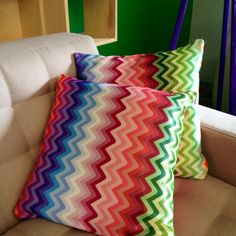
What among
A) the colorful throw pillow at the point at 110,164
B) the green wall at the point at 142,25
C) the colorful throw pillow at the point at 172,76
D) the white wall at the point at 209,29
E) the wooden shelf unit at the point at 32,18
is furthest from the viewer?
the white wall at the point at 209,29

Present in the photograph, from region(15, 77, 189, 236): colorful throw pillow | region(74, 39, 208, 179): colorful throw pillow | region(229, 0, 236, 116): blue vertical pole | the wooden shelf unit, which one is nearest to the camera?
region(15, 77, 189, 236): colorful throw pillow

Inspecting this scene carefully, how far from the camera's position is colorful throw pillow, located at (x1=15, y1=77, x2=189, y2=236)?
79 cm

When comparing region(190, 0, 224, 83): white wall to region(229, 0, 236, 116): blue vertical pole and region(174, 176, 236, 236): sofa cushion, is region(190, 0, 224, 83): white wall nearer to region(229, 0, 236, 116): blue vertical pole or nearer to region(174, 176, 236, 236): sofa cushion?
region(229, 0, 236, 116): blue vertical pole

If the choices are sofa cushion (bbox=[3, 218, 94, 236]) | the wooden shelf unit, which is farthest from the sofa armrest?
the wooden shelf unit

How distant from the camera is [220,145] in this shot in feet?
3.36

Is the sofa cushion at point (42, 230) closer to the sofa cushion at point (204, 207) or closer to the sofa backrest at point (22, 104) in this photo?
the sofa backrest at point (22, 104)

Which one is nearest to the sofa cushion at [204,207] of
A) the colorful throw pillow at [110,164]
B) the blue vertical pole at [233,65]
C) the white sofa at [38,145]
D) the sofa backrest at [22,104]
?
the white sofa at [38,145]

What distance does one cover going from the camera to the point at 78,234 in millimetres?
823

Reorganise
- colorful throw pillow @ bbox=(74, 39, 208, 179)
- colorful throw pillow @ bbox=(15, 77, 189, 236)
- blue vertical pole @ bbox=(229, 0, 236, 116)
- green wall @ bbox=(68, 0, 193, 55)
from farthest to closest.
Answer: green wall @ bbox=(68, 0, 193, 55), blue vertical pole @ bbox=(229, 0, 236, 116), colorful throw pillow @ bbox=(74, 39, 208, 179), colorful throw pillow @ bbox=(15, 77, 189, 236)

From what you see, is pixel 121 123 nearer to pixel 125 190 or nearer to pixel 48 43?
pixel 125 190

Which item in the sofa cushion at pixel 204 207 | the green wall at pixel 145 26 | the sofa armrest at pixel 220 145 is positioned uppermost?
the green wall at pixel 145 26

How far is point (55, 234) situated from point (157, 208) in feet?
0.94

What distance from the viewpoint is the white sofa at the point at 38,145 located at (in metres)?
0.86

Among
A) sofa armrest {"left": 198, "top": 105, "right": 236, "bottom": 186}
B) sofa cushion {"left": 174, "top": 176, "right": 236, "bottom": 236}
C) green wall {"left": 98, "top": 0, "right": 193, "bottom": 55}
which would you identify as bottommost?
sofa cushion {"left": 174, "top": 176, "right": 236, "bottom": 236}
